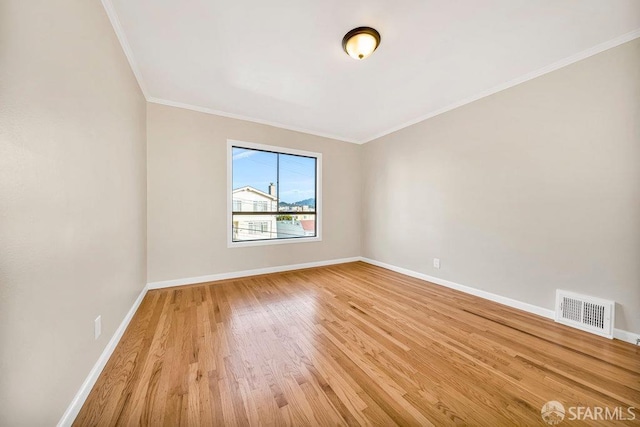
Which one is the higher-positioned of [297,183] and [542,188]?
[297,183]

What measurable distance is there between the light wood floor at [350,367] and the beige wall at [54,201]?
449mm

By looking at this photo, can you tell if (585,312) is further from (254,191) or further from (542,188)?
(254,191)

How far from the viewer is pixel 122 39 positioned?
1.96m

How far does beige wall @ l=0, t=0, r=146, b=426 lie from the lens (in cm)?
79

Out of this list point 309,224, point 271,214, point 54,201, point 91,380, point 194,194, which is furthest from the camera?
point 309,224

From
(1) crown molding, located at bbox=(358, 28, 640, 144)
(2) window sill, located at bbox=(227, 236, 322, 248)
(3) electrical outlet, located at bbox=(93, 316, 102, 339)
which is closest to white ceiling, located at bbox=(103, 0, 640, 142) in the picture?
(1) crown molding, located at bbox=(358, 28, 640, 144)

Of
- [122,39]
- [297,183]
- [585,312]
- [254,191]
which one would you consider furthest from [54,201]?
[585,312]

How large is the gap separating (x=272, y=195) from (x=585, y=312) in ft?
13.6

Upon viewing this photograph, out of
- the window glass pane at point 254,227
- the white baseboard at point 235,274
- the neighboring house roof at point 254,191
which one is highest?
the neighboring house roof at point 254,191

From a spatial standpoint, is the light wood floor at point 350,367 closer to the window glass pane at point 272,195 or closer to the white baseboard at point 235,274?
the white baseboard at point 235,274

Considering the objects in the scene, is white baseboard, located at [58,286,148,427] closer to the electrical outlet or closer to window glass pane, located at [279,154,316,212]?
the electrical outlet

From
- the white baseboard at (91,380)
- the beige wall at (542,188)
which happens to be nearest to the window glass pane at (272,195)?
the white baseboard at (91,380)

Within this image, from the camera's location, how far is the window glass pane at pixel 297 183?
13.6ft

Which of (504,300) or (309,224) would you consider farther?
(309,224)
